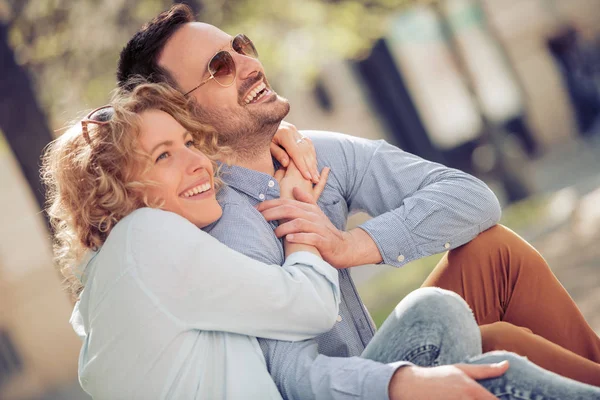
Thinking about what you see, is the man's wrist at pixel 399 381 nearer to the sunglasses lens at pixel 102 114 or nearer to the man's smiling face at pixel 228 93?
the man's smiling face at pixel 228 93

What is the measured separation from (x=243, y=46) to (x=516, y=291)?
5.42ft

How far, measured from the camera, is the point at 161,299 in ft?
8.11

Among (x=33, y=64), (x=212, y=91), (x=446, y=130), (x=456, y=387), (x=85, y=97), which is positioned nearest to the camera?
(x=456, y=387)

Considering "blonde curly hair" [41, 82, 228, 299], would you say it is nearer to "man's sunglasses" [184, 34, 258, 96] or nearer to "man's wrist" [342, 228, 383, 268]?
"man's sunglasses" [184, 34, 258, 96]

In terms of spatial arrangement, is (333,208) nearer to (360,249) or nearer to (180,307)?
(360,249)

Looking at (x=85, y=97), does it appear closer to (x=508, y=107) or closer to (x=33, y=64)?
(x=33, y=64)

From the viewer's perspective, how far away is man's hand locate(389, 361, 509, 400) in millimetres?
2297

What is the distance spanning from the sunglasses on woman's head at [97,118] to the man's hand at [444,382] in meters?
1.49

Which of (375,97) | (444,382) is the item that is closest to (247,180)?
(444,382)

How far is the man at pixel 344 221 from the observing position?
8.77 ft

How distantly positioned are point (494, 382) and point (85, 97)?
5609 millimetres

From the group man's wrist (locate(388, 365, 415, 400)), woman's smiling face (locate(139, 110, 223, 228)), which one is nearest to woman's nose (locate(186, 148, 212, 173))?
woman's smiling face (locate(139, 110, 223, 228))

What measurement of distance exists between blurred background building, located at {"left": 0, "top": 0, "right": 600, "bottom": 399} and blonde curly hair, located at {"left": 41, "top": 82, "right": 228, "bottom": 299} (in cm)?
56

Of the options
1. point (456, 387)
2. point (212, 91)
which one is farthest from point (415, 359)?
point (212, 91)
